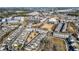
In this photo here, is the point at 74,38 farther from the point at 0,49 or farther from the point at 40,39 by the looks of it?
the point at 0,49

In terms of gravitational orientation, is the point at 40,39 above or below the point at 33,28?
below
